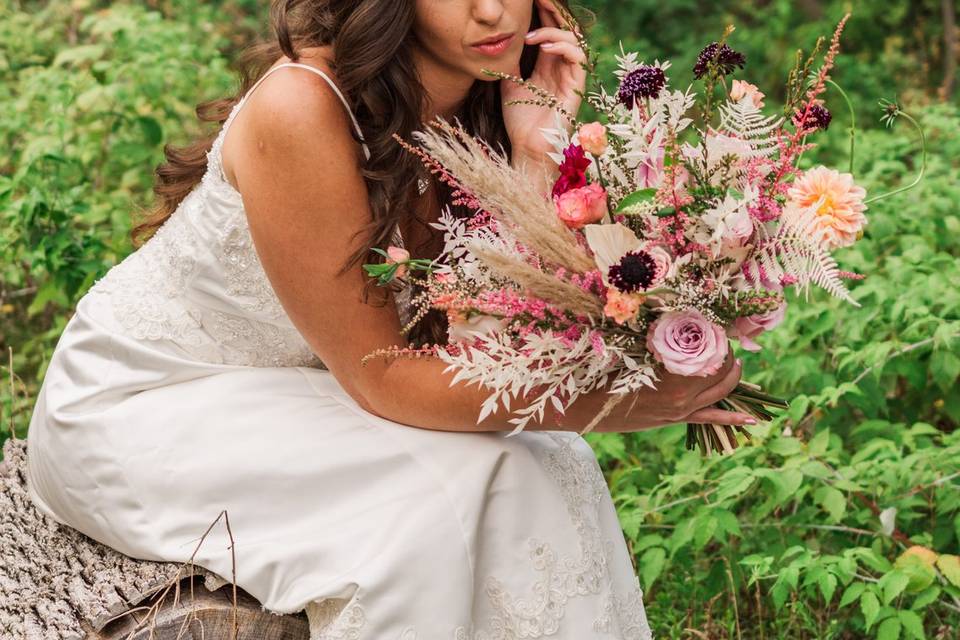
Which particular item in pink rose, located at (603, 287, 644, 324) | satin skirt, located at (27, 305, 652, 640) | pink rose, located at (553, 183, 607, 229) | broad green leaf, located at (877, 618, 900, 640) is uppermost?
pink rose, located at (553, 183, 607, 229)

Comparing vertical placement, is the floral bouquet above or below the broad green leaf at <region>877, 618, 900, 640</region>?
above

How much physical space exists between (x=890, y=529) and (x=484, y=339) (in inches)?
57.5

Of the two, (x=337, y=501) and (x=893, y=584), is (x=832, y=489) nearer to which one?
(x=893, y=584)

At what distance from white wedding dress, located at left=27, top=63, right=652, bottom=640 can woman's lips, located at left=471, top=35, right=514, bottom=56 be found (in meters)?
0.30

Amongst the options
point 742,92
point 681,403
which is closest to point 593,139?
point 742,92

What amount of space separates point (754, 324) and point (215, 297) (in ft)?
3.57

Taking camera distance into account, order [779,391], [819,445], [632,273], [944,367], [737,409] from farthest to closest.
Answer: [779,391]
[944,367]
[819,445]
[737,409]
[632,273]

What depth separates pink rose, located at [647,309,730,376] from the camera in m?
1.70

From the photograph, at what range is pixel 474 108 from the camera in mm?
2580

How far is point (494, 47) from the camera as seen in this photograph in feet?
7.34

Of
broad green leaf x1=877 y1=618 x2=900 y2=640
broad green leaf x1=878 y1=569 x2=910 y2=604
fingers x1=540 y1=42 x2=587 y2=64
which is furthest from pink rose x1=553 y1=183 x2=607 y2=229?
broad green leaf x1=877 y1=618 x2=900 y2=640

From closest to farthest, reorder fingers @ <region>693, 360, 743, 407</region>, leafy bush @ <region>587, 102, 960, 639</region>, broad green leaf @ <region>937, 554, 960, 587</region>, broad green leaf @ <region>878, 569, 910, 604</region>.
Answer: fingers @ <region>693, 360, 743, 407</region> → broad green leaf @ <region>878, 569, 910, 604</region> → broad green leaf @ <region>937, 554, 960, 587</region> → leafy bush @ <region>587, 102, 960, 639</region>

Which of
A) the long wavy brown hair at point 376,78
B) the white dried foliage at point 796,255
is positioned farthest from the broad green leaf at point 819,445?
the white dried foliage at point 796,255

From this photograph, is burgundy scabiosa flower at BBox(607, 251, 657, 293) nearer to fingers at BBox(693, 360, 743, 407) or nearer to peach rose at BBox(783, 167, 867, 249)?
peach rose at BBox(783, 167, 867, 249)
